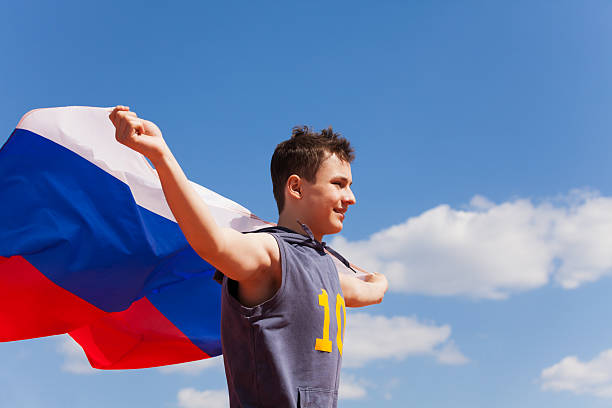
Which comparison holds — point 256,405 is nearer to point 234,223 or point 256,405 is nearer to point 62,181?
point 234,223

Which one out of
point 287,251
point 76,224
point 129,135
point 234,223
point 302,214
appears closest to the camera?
point 129,135

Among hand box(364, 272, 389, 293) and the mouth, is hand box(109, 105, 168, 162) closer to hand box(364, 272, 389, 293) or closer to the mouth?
the mouth

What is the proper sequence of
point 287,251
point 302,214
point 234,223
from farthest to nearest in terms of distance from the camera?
point 234,223 < point 302,214 < point 287,251

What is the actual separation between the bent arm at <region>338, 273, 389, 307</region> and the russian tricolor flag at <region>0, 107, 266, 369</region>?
130 centimetres

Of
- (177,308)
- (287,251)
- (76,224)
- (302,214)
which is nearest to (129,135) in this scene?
(287,251)

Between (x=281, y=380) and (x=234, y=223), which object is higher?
(x=234, y=223)

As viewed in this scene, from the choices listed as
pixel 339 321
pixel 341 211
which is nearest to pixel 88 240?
pixel 341 211

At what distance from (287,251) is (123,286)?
2422 millimetres

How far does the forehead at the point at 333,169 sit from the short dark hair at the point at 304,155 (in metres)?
0.02

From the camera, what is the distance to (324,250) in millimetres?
2990

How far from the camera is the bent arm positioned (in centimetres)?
350

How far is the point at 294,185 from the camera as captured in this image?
2.99 meters

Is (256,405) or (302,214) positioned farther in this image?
(302,214)

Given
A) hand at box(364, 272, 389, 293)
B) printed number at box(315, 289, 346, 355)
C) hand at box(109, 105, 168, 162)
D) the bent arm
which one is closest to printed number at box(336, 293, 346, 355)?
printed number at box(315, 289, 346, 355)
